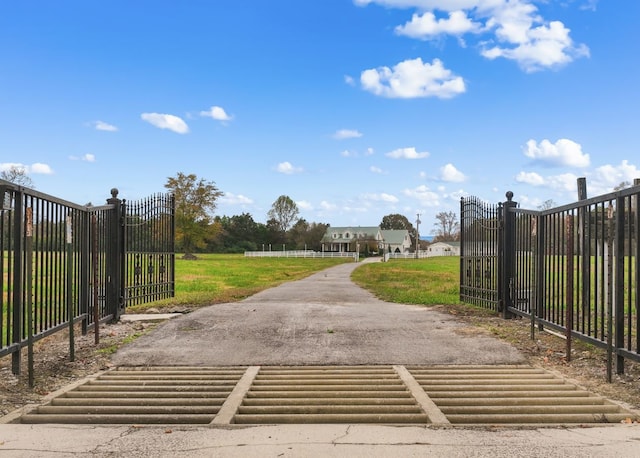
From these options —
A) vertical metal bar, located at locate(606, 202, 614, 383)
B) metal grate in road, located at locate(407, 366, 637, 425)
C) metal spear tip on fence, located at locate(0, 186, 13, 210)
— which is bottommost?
metal grate in road, located at locate(407, 366, 637, 425)

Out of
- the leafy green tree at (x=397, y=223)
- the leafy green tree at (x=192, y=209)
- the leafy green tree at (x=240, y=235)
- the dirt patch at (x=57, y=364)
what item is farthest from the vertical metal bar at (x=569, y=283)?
the leafy green tree at (x=397, y=223)

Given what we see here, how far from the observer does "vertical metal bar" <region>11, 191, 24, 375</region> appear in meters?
5.60

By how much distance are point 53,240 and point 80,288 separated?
2.88 ft

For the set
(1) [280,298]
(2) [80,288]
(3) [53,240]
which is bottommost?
(1) [280,298]

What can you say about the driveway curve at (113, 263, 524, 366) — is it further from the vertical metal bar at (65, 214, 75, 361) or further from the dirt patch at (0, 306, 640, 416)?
the vertical metal bar at (65, 214, 75, 361)

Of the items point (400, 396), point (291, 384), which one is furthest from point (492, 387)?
point (291, 384)

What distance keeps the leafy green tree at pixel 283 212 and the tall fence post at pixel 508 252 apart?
92259 mm

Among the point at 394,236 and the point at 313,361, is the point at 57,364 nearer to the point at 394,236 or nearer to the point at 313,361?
the point at 313,361

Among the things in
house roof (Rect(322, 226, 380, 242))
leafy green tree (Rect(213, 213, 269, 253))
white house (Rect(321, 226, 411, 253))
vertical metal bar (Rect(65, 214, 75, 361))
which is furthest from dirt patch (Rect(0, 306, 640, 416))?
house roof (Rect(322, 226, 380, 242))

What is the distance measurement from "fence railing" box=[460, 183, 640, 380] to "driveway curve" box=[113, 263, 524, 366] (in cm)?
110

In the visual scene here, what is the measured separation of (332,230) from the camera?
339ft

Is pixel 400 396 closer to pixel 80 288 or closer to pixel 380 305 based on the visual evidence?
pixel 80 288

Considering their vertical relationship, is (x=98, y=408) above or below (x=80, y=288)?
below

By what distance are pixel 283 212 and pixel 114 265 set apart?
93711mm
